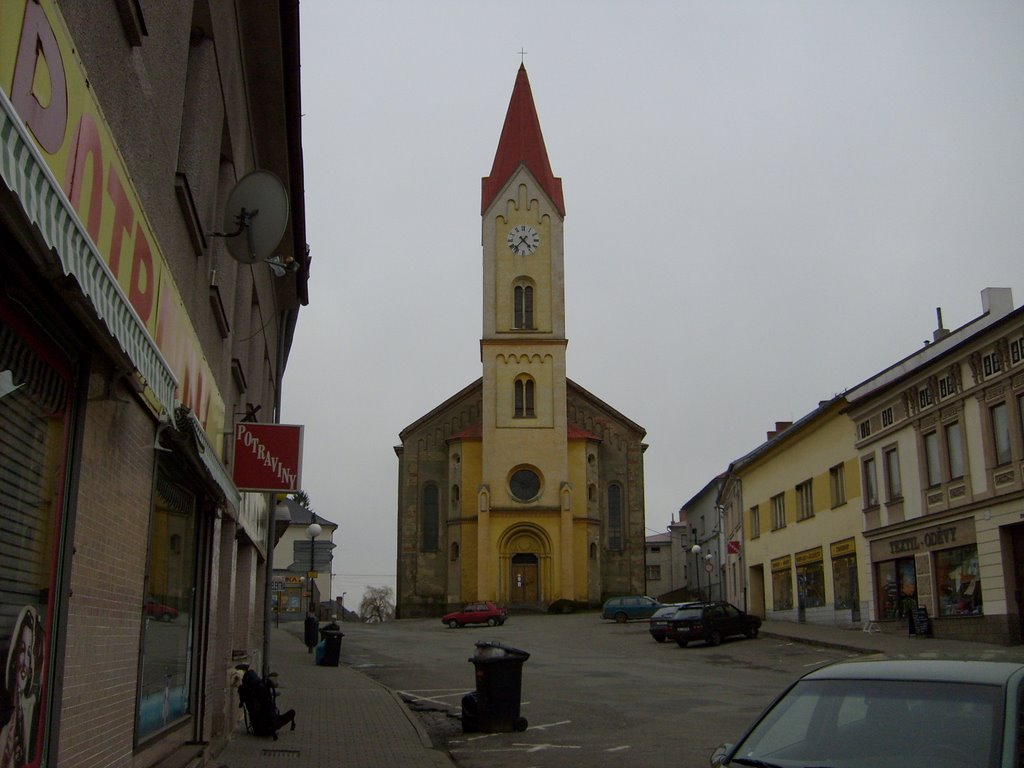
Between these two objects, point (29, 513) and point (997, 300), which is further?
point (997, 300)

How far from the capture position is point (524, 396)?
5906 centimetres

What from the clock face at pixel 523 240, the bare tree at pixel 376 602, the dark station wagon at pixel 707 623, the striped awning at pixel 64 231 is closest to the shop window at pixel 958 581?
the dark station wagon at pixel 707 623

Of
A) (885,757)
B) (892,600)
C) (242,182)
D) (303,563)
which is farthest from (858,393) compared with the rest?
(885,757)

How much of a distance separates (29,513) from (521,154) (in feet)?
194

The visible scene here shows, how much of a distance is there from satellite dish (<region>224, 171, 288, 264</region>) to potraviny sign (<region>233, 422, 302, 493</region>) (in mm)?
2478

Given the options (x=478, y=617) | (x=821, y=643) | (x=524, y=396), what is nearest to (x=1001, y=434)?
(x=821, y=643)

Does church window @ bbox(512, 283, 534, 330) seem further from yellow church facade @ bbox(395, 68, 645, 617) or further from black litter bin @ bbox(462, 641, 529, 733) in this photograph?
black litter bin @ bbox(462, 641, 529, 733)

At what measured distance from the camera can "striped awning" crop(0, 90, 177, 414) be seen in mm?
3076

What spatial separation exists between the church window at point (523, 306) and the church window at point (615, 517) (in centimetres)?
1108

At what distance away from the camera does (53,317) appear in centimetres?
452

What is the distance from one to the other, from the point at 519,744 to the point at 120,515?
8496mm

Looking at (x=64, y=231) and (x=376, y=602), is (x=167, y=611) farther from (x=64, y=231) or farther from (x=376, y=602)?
(x=376, y=602)

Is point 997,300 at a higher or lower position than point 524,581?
higher

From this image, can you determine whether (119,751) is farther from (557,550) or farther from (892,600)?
(557,550)
